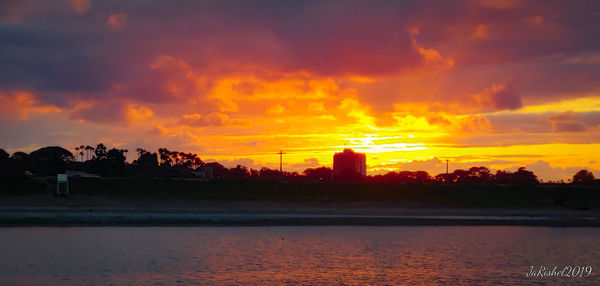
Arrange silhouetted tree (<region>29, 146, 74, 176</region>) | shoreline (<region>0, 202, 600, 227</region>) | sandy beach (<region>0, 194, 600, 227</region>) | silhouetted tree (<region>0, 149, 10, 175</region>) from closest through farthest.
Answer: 1. shoreline (<region>0, 202, 600, 227</region>)
2. sandy beach (<region>0, 194, 600, 227</region>)
3. silhouetted tree (<region>0, 149, 10, 175</region>)
4. silhouetted tree (<region>29, 146, 74, 176</region>)

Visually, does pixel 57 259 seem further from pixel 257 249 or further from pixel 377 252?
pixel 377 252

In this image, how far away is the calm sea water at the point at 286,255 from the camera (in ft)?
72.4

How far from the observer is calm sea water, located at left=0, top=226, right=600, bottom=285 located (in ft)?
72.4

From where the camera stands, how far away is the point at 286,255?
89.6 feet

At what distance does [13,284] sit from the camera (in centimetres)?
2005

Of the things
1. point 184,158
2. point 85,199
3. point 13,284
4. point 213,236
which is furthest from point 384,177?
point 13,284

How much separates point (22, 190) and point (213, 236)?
2632 centimetres

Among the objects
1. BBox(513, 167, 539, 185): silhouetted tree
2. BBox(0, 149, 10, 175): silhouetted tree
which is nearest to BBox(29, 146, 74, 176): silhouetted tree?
BBox(0, 149, 10, 175): silhouetted tree

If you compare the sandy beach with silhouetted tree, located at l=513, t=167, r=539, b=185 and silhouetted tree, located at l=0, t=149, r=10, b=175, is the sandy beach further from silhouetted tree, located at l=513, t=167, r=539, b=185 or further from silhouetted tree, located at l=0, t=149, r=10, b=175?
silhouetted tree, located at l=513, t=167, r=539, b=185

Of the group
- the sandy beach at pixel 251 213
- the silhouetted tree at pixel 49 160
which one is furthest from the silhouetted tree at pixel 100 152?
the sandy beach at pixel 251 213

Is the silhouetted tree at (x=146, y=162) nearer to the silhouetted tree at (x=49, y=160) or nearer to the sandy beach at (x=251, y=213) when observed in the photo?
the silhouetted tree at (x=49, y=160)

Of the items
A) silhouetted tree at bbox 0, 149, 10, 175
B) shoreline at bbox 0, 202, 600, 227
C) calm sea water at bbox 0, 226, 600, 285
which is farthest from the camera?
silhouetted tree at bbox 0, 149, 10, 175

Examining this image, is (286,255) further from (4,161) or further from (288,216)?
(4,161)

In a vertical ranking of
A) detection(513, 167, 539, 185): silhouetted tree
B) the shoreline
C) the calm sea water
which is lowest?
the calm sea water
